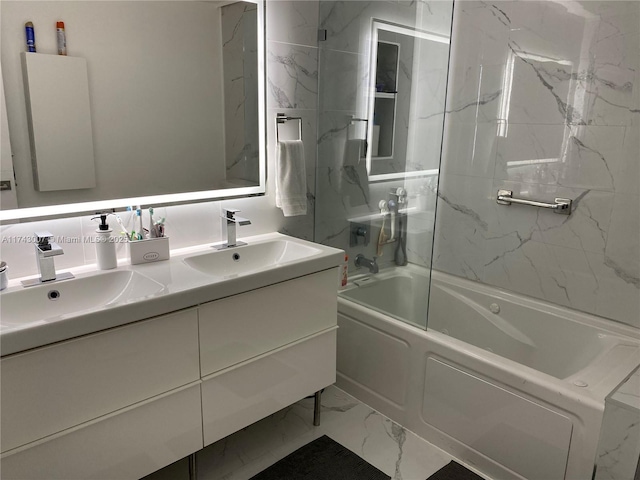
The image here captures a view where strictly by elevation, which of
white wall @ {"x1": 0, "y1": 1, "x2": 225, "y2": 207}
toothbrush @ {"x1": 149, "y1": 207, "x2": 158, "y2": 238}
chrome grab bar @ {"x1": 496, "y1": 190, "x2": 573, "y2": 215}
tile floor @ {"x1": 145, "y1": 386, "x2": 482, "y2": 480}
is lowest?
tile floor @ {"x1": 145, "y1": 386, "x2": 482, "y2": 480}

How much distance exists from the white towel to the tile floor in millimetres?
1034

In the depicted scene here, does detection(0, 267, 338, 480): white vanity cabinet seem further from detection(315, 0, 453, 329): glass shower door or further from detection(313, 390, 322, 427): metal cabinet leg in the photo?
detection(315, 0, 453, 329): glass shower door

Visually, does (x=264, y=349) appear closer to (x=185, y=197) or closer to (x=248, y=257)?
(x=248, y=257)

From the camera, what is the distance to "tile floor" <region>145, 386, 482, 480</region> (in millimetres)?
2074

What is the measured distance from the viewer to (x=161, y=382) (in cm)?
161

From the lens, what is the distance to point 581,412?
171 cm

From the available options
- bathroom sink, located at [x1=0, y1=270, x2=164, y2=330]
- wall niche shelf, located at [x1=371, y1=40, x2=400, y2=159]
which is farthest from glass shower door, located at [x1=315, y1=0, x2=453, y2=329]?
bathroom sink, located at [x1=0, y1=270, x2=164, y2=330]

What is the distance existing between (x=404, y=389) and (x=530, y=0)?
194 cm

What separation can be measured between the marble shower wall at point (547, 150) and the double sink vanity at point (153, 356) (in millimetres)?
997

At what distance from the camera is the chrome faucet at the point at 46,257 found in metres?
1.60

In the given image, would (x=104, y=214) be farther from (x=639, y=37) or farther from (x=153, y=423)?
(x=639, y=37)

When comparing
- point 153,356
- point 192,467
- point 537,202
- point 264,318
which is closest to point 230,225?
point 264,318

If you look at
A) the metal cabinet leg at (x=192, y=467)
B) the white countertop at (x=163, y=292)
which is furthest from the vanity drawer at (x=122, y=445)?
the white countertop at (x=163, y=292)

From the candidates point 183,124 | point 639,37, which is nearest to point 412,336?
point 183,124
